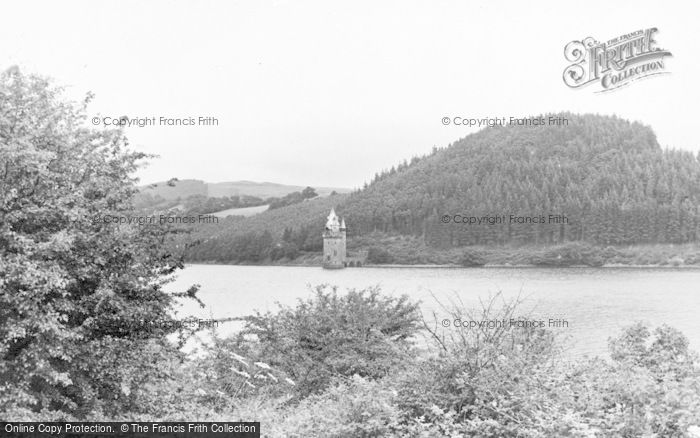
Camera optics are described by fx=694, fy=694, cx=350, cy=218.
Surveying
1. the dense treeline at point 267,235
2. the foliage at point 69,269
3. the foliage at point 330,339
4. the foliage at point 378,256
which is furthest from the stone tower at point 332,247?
the foliage at point 69,269

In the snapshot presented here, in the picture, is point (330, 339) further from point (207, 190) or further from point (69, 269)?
point (207, 190)

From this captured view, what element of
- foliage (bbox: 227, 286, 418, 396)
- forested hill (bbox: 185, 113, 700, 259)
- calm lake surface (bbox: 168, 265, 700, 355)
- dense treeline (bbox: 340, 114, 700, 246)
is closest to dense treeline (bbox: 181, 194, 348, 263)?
forested hill (bbox: 185, 113, 700, 259)

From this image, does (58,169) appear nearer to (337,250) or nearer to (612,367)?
(612,367)

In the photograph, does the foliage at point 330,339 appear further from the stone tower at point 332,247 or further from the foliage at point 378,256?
the foliage at point 378,256

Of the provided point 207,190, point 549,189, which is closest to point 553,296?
point 207,190

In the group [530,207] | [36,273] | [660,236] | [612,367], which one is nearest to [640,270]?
[660,236]

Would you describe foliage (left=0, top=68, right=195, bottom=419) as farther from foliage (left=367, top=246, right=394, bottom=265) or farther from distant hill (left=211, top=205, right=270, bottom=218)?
foliage (left=367, top=246, right=394, bottom=265)
